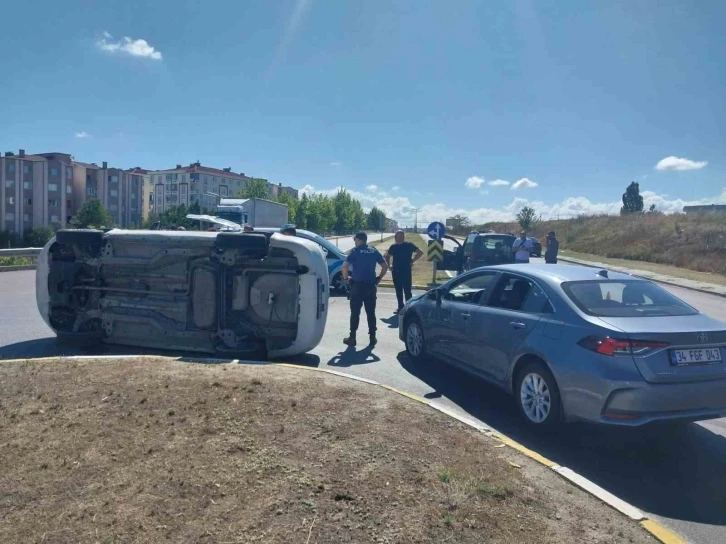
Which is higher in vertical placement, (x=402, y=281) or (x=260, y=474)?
(x=402, y=281)

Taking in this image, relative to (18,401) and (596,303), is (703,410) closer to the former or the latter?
(596,303)

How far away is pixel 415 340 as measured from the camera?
26.1ft

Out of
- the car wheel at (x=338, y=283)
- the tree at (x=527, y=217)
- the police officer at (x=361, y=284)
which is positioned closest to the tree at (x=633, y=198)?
the tree at (x=527, y=217)

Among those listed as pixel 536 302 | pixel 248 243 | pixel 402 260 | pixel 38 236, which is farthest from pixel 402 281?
pixel 38 236

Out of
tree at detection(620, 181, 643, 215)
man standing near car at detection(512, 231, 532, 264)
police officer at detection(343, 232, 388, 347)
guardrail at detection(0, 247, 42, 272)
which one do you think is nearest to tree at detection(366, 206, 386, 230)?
tree at detection(620, 181, 643, 215)

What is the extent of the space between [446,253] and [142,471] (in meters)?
16.0

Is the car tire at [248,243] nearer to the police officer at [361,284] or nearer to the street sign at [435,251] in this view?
the police officer at [361,284]

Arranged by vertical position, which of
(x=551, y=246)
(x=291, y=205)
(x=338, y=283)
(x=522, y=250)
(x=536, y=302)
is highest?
(x=291, y=205)

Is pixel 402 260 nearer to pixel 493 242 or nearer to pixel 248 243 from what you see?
pixel 248 243

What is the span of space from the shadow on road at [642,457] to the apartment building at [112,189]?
98.3 metres

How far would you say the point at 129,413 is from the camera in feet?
15.4

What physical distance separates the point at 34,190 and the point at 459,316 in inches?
3767

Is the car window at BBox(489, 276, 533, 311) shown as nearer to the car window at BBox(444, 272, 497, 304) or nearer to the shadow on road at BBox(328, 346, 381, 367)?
the car window at BBox(444, 272, 497, 304)

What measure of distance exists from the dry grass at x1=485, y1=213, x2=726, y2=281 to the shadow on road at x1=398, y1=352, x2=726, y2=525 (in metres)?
31.9
